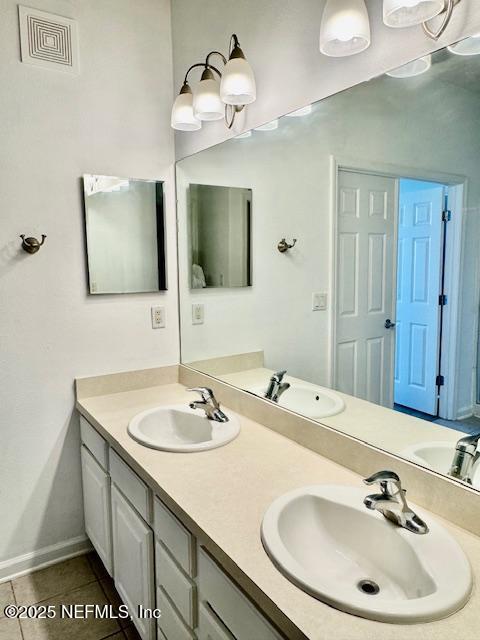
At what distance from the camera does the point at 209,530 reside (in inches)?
40.8

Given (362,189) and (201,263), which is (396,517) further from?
(201,263)

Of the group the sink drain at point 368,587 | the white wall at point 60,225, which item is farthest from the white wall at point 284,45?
the sink drain at point 368,587

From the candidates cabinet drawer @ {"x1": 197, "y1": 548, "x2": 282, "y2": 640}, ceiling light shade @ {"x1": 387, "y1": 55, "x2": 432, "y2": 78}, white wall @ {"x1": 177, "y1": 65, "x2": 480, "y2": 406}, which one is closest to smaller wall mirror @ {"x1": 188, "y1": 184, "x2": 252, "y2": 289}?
white wall @ {"x1": 177, "y1": 65, "x2": 480, "y2": 406}

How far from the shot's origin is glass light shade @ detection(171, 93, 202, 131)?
1884 millimetres

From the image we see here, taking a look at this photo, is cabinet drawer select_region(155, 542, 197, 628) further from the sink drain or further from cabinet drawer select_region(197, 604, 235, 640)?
the sink drain

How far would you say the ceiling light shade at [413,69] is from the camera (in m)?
1.08

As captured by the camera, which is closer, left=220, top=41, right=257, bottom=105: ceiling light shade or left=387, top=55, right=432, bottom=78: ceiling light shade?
left=387, top=55, right=432, bottom=78: ceiling light shade

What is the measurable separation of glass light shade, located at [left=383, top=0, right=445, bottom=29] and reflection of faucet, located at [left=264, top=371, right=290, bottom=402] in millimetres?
1149

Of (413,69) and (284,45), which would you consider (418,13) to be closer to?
(413,69)

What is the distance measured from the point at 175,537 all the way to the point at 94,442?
815 mm

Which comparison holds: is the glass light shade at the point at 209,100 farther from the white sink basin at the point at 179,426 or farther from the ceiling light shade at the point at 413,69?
the white sink basin at the point at 179,426

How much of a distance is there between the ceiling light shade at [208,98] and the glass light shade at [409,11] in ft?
2.66

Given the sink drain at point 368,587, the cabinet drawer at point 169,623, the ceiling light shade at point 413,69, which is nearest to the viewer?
the sink drain at point 368,587

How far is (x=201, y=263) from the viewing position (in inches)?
86.9
